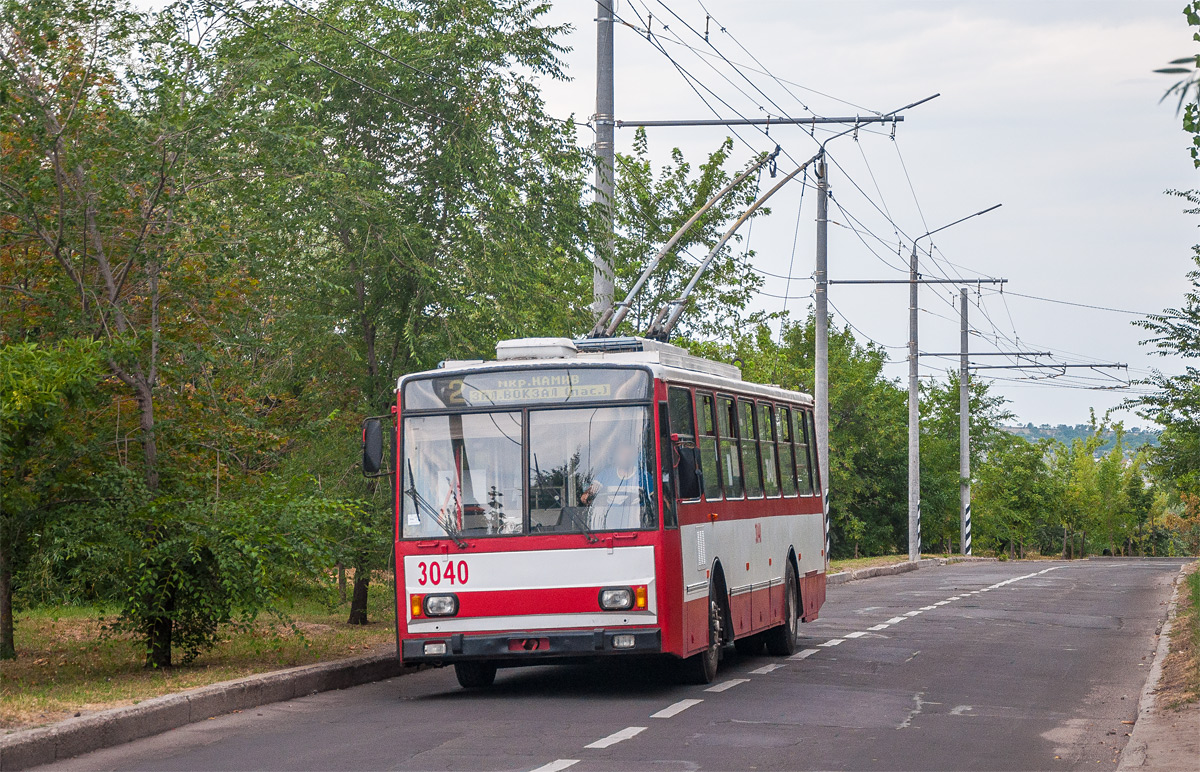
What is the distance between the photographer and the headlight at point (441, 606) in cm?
1287

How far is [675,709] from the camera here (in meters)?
12.1

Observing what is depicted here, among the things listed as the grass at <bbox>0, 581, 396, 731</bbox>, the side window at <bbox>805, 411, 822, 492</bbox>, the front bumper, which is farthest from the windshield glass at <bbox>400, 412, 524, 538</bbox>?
the side window at <bbox>805, 411, 822, 492</bbox>

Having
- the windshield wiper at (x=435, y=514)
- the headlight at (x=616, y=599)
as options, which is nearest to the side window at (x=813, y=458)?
the headlight at (x=616, y=599)

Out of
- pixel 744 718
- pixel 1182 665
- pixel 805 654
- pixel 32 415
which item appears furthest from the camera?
pixel 805 654

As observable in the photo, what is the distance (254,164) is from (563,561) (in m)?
4.85

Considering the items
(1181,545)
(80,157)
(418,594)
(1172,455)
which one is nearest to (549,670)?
(418,594)

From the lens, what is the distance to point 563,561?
1266 centimetres

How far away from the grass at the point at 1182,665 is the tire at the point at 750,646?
169 inches

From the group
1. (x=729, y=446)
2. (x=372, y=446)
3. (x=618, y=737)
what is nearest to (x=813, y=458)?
(x=729, y=446)

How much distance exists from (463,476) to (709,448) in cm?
264

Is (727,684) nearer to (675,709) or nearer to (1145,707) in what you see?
(675,709)

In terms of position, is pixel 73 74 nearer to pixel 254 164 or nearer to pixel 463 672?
pixel 254 164

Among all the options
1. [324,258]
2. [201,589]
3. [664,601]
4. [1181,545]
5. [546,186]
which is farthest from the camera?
[1181,545]

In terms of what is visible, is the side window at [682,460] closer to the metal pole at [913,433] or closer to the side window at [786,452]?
the side window at [786,452]
